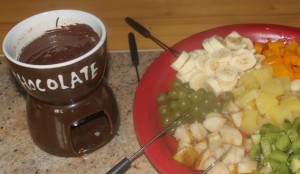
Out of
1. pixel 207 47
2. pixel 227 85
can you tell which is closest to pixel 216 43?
pixel 207 47

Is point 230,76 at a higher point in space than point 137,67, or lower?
higher

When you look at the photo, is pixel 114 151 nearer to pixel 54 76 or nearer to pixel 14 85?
pixel 54 76

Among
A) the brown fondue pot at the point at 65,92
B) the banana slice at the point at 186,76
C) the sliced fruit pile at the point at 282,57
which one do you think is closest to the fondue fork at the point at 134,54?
the banana slice at the point at 186,76

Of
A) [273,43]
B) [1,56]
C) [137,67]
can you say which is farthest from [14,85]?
[273,43]

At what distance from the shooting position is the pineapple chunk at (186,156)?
93cm

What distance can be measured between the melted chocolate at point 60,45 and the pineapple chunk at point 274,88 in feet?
1.47

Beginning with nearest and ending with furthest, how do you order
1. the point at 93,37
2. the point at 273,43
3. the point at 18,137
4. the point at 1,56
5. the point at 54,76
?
the point at 54,76
the point at 93,37
the point at 18,137
the point at 273,43
the point at 1,56

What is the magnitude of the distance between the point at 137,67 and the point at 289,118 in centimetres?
49

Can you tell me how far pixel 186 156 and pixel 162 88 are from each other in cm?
25

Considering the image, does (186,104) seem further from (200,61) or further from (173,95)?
(200,61)

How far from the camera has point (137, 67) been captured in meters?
1.29

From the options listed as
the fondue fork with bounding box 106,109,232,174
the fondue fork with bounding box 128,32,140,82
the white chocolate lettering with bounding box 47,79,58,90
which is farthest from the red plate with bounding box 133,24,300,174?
the white chocolate lettering with bounding box 47,79,58,90

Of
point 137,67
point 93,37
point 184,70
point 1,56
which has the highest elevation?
point 93,37

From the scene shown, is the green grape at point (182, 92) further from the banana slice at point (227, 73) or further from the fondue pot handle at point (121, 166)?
the fondue pot handle at point (121, 166)
